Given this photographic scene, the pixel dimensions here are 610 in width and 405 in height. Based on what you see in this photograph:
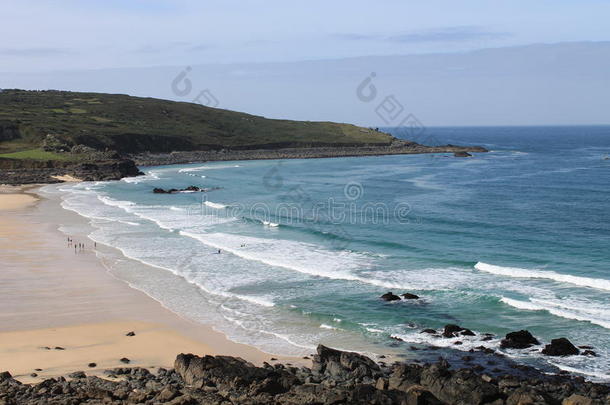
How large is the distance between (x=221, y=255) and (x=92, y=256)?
8.15 metres

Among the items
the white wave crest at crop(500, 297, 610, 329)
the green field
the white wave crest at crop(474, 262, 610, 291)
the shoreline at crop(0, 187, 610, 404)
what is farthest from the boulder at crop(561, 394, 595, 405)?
the green field

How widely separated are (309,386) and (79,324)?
13174mm

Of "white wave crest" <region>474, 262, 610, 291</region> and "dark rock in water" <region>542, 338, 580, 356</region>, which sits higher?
"white wave crest" <region>474, 262, 610, 291</region>

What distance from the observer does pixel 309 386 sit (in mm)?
19422

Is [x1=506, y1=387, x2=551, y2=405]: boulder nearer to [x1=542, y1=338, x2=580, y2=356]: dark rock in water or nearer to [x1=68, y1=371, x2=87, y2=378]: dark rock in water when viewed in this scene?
[x1=542, y1=338, x2=580, y2=356]: dark rock in water

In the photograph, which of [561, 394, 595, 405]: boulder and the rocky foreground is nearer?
[561, 394, 595, 405]: boulder

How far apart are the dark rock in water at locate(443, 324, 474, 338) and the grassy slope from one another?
95336mm

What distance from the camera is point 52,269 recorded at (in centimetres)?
3891

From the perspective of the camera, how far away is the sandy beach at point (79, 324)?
941 inches

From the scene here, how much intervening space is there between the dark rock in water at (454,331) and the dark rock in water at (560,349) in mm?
3144

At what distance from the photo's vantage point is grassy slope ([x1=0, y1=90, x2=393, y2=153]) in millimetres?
120438

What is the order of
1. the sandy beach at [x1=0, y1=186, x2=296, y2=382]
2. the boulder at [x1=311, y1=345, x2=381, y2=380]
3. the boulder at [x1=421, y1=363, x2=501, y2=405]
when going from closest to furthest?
the boulder at [x1=421, y1=363, x2=501, y2=405] → the boulder at [x1=311, y1=345, x2=381, y2=380] → the sandy beach at [x1=0, y1=186, x2=296, y2=382]

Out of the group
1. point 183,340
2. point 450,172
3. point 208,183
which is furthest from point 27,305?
point 450,172

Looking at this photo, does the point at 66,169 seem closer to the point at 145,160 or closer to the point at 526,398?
the point at 145,160
